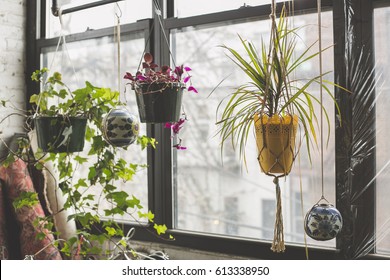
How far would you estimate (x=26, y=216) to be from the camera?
284 cm

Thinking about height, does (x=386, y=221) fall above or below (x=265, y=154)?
below

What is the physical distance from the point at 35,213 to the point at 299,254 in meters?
1.40

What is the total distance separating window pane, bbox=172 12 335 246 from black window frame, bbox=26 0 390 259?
5cm

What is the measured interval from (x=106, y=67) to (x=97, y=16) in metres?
0.32

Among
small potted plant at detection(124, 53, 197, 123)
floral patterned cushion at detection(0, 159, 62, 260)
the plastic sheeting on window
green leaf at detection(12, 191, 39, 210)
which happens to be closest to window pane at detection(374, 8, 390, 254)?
the plastic sheeting on window

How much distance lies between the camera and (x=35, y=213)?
9.39 feet

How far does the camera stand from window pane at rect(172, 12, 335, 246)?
2.35 m

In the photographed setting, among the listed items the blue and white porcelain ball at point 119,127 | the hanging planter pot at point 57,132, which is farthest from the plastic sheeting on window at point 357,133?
the hanging planter pot at point 57,132

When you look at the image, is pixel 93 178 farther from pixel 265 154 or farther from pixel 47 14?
pixel 47 14

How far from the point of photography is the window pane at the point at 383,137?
2064mm

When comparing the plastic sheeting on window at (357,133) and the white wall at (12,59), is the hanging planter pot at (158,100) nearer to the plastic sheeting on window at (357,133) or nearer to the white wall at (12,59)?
the plastic sheeting on window at (357,133)

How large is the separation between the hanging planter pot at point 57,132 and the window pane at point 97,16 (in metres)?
0.87

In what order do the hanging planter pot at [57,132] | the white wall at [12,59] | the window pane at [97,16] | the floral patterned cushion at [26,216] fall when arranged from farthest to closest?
the white wall at [12,59] → the window pane at [97,16] → the floral patterned cushion at [26,216] → the hanging planter pot at [57,132]

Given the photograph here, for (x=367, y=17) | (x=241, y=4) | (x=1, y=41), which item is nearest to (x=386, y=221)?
(x=367, y=17)
